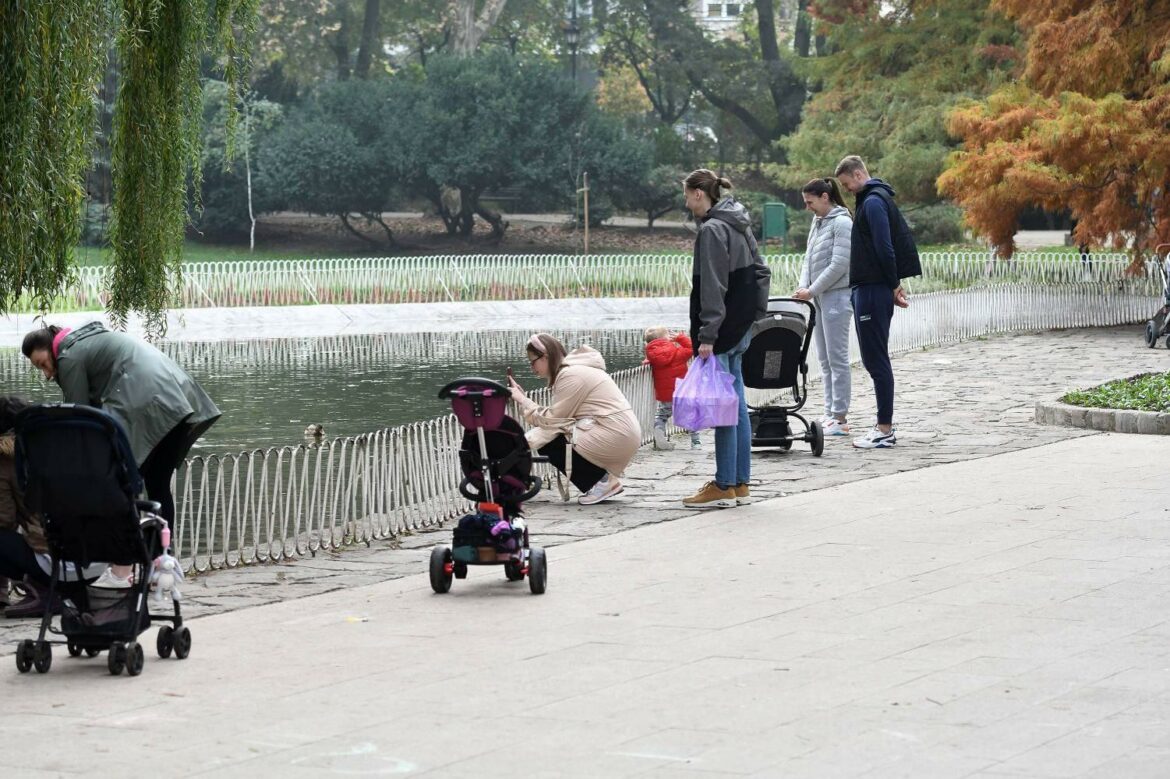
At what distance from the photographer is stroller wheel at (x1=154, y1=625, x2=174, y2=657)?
661cm

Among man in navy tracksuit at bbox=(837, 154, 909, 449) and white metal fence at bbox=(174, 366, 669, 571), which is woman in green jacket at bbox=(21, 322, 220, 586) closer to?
white metal fence at bbox=(174, 366, 669, 571)

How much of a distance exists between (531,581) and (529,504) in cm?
327

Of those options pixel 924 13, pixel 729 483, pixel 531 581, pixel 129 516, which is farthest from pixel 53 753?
pixel 924 13

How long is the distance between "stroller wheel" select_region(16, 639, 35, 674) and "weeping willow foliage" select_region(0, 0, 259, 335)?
9.47 feet

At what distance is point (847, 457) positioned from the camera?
12594 millimetres

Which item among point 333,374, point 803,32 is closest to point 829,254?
point 333,374

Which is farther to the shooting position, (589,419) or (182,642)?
(589,419)

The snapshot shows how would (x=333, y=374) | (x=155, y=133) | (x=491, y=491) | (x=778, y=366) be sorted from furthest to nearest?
1. (x=333, y=374)
2. (x=778, y=366)
3. (x=155, y=133)
4. (x=491, y=491)

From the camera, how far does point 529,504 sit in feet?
36.1

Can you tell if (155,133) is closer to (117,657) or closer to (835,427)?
(117,657)

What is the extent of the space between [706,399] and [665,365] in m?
3.98

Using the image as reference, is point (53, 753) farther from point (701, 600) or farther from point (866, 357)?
point (866, 357)

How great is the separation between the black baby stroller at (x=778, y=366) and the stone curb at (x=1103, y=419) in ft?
8.92

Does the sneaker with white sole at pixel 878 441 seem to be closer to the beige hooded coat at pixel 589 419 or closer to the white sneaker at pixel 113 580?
the beige hooded coat at pixel 589 419
